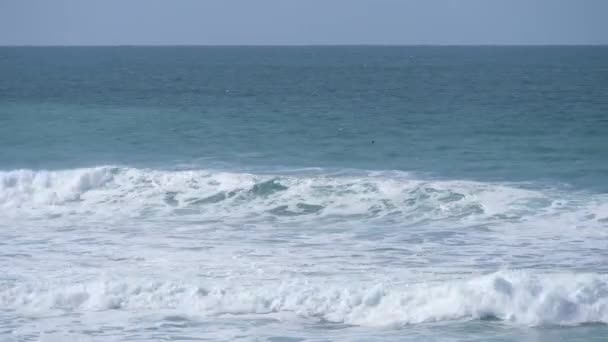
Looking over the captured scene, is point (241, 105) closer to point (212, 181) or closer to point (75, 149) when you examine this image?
point (75, 149)

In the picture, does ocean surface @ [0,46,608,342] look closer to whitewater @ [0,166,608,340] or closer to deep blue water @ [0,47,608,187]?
whitewater @ [0,166,608,340]

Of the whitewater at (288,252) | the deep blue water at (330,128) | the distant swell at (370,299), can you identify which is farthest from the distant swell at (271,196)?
the distant swell at (370,299)

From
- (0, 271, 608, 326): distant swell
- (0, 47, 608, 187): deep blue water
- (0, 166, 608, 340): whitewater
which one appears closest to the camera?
(0, 271, 608, 326): distant swell

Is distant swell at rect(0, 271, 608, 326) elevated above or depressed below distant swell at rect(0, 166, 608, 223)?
below

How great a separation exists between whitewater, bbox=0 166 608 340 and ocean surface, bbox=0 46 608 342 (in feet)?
0.14

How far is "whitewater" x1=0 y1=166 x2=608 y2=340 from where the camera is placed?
12.2m

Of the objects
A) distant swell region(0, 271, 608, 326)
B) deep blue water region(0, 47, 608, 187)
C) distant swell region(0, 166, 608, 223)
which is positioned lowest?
distant swell region(0, 271, 608, 326)

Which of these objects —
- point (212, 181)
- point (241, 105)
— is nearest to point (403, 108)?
point (241, 105)

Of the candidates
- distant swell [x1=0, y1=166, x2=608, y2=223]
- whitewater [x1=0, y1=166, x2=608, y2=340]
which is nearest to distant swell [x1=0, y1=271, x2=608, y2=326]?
whitewater [x1=0, y1=166, x2=608, y2=340]

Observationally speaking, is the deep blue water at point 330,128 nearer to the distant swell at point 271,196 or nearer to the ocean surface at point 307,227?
the ocean surface at point 307,227

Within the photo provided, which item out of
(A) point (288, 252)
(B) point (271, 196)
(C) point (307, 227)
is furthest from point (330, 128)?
(A) point (288, 252)

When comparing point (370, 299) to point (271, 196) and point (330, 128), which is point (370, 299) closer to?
point (271, 196)

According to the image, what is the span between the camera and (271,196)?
20797 millimetres

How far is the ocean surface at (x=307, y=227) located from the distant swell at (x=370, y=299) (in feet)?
0.09
